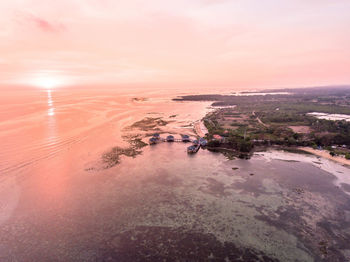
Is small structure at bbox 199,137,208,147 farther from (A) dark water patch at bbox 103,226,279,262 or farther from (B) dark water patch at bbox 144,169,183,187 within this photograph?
(A) dark water patch at bbox 103,226,279,262

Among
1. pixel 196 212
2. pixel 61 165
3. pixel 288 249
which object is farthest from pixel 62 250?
pixel 288 249

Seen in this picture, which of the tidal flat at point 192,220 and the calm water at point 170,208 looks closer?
the tidal flat at point 192,220

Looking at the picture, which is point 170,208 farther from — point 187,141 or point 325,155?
point 325,155

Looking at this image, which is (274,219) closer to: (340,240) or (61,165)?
(340,240)

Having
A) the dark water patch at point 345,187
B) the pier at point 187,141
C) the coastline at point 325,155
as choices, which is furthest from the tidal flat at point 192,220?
the pier at point 187,141

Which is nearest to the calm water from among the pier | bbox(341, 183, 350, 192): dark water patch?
bbox(341, 183, 350, 192): dark water patch

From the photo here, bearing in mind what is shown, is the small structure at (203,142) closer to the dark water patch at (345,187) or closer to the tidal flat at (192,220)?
the tidal flat at (192,220)
